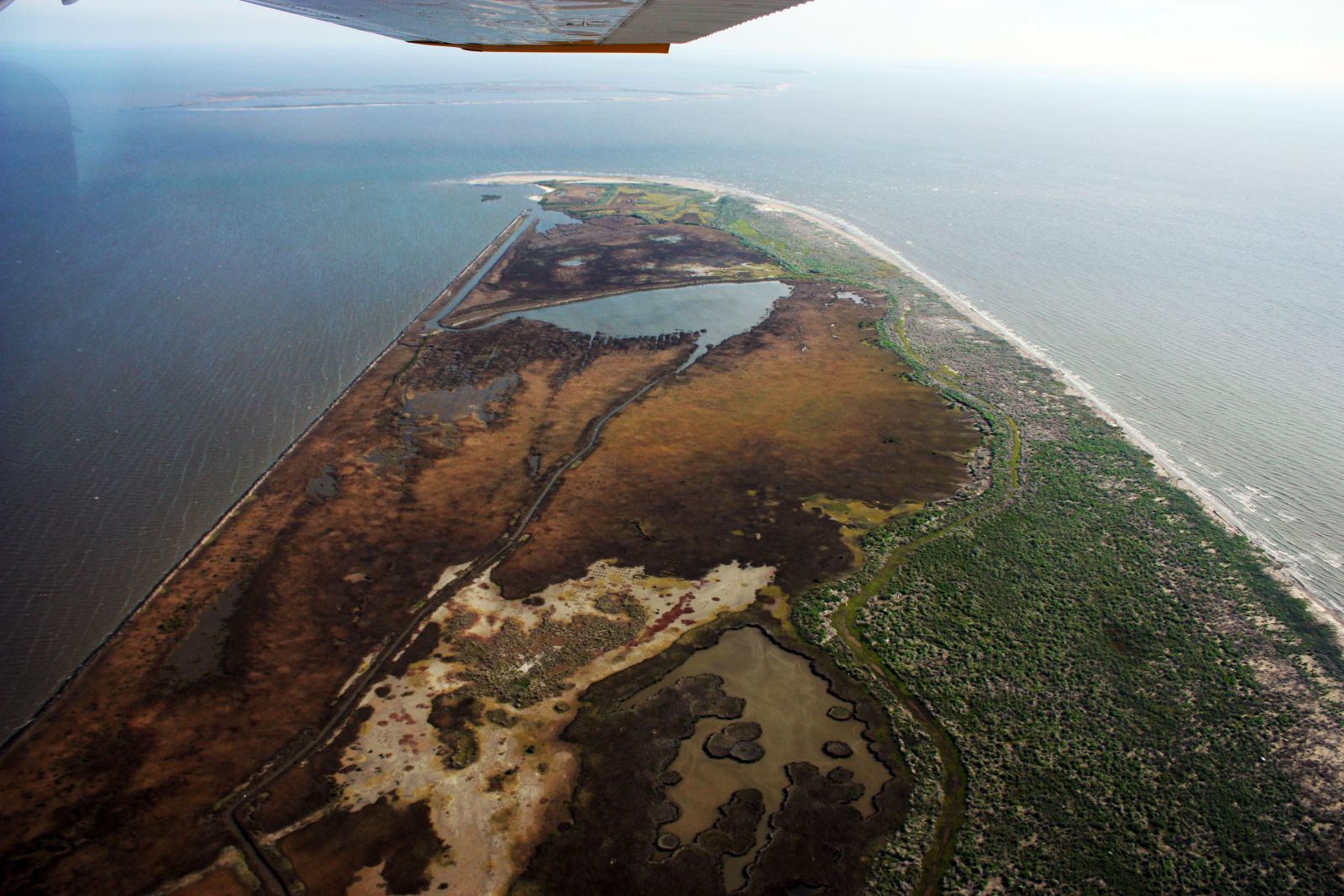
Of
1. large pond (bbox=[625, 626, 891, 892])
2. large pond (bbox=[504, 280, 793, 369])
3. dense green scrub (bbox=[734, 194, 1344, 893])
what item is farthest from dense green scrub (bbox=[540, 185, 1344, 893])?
large pond (bbox=[504, 280, 793, 369])

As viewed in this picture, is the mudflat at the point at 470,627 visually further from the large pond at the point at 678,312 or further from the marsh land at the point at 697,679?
the large pond at the point at 678,312

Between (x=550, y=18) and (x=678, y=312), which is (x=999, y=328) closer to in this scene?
(x=678, y=312)

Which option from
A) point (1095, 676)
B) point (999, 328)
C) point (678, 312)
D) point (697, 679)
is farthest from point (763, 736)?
point (999, 328)

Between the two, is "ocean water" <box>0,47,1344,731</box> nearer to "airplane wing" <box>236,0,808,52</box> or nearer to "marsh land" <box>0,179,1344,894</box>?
"marsh land" <box>0,179,1344,894</box>

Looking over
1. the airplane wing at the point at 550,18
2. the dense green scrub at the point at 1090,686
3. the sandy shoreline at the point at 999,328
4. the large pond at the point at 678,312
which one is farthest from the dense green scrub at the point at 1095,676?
the large pond at the point at 678,312

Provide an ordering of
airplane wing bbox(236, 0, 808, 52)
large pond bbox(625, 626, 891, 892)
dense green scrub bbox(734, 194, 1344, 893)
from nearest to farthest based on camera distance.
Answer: airplane wing bbox(236, 0, 808, 52) < dense green scrub bbox(734, 194, 1344, 893) < large pond bbox(625, 626, 891, 892)
